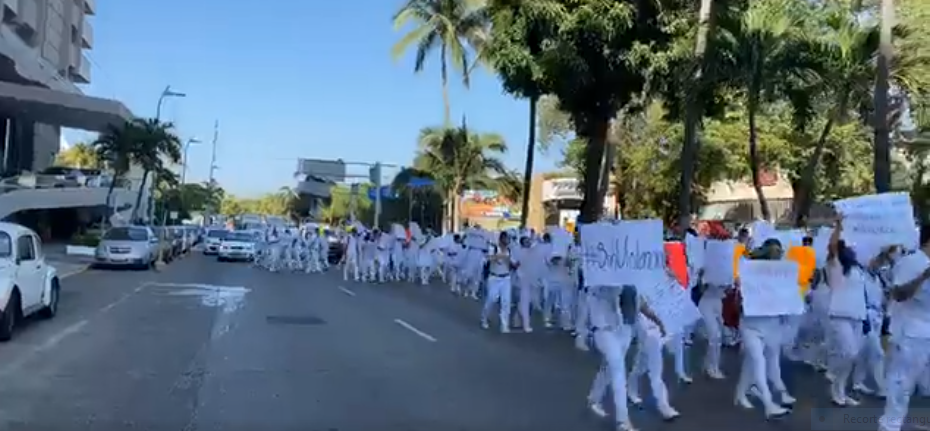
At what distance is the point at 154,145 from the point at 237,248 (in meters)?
9.33

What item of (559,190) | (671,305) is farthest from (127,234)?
(671,305)

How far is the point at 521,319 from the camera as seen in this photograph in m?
17.9

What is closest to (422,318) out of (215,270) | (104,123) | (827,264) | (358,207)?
(827,264)

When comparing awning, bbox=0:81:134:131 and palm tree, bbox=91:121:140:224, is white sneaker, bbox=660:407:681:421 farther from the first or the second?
palm tree, bbox=91:121:140:224

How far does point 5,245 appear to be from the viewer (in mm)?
14836

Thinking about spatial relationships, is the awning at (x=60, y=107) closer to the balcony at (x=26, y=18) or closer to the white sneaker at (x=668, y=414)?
the balcony at (x=26, y=18)

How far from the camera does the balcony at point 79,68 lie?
7275 centimetres

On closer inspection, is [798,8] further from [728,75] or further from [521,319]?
[521,319]

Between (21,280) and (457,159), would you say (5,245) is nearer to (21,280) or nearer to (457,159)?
(21,280)

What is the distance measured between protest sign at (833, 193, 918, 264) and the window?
1092 centimetres

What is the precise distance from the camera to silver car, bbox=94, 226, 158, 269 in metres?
34.2

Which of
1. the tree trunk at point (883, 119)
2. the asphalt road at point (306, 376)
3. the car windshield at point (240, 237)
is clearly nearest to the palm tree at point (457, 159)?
the car windshield at point (240, 237)

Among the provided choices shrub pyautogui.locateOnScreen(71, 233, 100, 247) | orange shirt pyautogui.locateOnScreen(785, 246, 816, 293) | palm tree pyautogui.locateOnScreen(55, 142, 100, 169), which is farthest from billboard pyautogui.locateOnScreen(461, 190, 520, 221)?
orange shirt pyautogui.locateOnScreen(785, 246, 816, 293)

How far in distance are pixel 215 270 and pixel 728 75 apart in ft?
66.6
